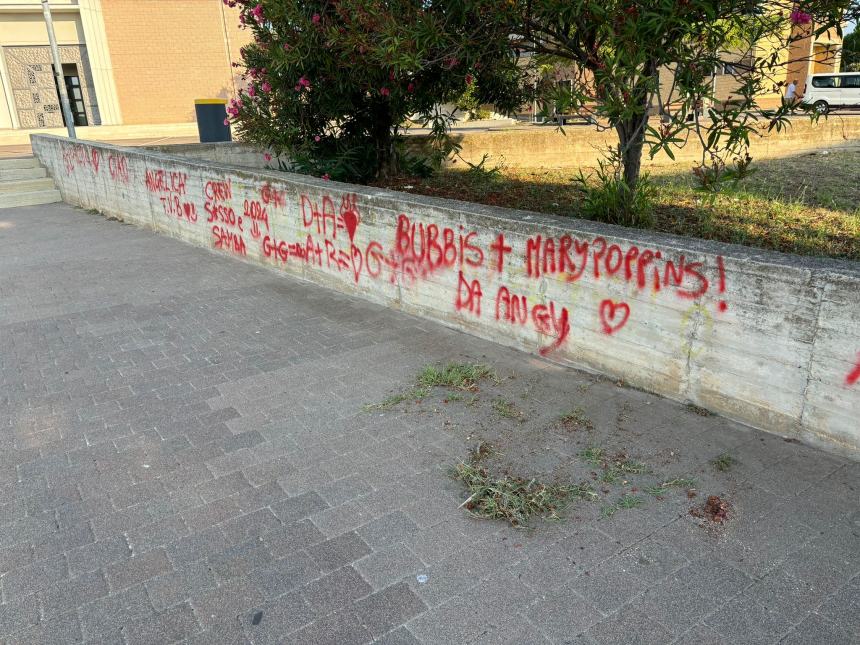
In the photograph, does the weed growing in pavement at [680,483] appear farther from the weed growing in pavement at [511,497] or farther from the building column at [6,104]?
the building column at [6,104]

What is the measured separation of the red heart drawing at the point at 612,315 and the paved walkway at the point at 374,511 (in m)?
0.43

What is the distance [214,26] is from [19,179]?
1412 centimetres

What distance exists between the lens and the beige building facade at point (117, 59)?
23984 millimetres

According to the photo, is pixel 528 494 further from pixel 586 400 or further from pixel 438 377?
pixel 438 377

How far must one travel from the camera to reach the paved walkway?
2.64 meters

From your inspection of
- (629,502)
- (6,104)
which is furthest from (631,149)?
(6,104)

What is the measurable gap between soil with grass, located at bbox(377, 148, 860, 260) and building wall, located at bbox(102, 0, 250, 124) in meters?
18.4

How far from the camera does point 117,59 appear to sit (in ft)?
82.0

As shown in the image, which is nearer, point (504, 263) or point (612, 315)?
point (612, 315)

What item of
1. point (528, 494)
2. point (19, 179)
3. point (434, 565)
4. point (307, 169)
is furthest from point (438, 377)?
point (19, 179)

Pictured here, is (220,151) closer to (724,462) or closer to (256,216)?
(256,216)

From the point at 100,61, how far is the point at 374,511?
88.2ft

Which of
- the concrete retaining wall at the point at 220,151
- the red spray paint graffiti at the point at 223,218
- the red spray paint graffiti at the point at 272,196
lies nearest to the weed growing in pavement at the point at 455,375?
the red spray paint graffiti at the point at 272,196

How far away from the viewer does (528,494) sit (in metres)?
3.40
